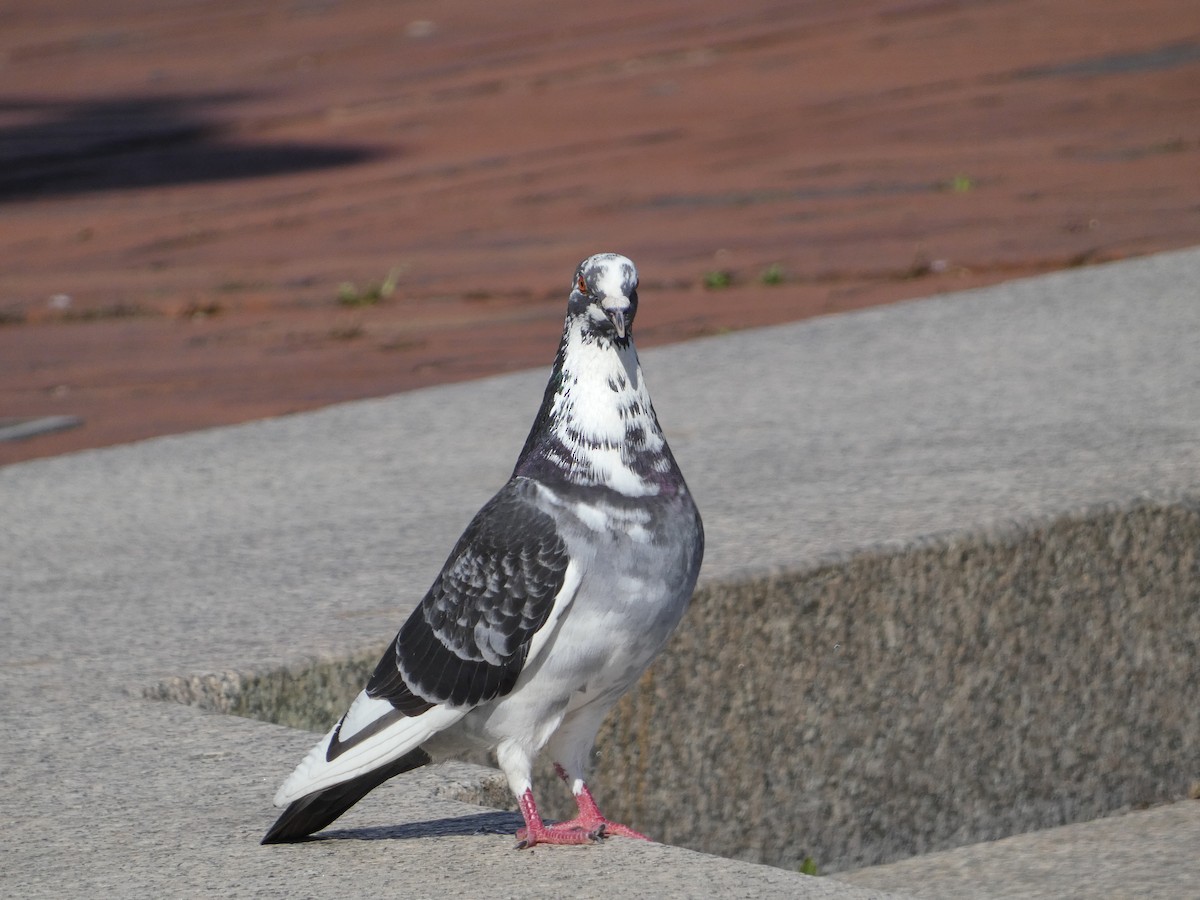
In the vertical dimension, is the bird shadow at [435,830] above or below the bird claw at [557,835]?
below

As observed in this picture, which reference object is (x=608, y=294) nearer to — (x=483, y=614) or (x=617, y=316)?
(x=617, y=316)

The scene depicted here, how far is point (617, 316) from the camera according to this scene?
6.82 ft

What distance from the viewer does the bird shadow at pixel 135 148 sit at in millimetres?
9086

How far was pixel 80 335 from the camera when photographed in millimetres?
6078

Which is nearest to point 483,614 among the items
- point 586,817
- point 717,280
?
point 586,817

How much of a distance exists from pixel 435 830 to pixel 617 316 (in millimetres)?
657

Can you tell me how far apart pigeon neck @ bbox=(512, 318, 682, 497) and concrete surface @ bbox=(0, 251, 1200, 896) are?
0.41 metres

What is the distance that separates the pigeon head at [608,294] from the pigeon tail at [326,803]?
1.69ft

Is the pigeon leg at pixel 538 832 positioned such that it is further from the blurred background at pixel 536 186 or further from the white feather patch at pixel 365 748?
the blurred background at pixel 536 186

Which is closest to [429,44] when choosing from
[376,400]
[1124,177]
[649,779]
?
[1124,177]

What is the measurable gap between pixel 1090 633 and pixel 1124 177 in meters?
4.08

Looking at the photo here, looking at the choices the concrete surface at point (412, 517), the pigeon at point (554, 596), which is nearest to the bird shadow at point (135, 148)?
the concrete surface at point (412, 517)

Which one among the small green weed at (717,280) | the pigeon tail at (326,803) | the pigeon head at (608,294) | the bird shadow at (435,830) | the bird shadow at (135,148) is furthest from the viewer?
the bird shadow at (135,148)

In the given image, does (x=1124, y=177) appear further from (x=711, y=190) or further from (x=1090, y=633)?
(x=1090, y=633)
